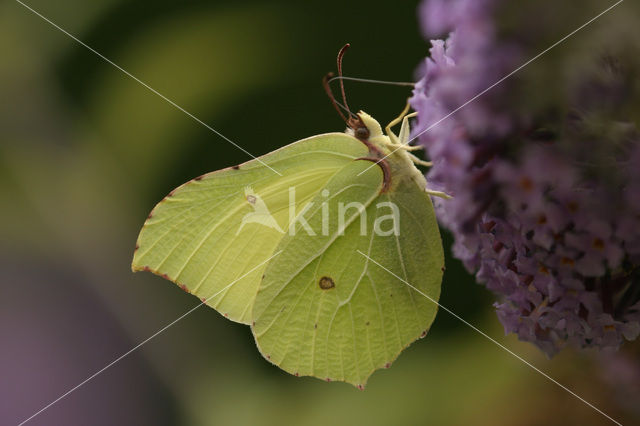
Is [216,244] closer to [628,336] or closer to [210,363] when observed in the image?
[628,336]

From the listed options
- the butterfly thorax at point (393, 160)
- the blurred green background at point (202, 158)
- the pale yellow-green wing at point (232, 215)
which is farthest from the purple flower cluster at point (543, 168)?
the blurred green background at point (202, 158)

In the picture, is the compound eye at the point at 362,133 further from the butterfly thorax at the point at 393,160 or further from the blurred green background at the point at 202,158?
the blurred green background at the point at 202,158

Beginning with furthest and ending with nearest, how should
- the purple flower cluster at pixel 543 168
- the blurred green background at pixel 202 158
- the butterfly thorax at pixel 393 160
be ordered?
the blurred green background at pixel 202 158 → the butterfly thorax at pixel 393 160 → the purple flower cluster at pixel 543 168

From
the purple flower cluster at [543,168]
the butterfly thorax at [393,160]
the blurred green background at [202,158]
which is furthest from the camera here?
the blurred green background at [202,158]

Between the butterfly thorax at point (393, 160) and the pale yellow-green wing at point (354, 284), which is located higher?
the butterfly thorax at point (393, 160)

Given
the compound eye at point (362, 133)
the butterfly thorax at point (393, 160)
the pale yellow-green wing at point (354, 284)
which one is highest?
the compound eye at point (362, 133)

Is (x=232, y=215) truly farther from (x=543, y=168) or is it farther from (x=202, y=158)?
(x=202, y=158)

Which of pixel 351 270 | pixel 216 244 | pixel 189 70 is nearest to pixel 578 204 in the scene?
pixel 351 270
